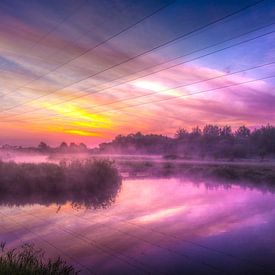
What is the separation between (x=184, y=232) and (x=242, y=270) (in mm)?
4438

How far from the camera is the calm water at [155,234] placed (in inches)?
416

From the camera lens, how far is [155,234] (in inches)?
552

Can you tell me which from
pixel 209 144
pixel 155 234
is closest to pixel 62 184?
pixel 155 234

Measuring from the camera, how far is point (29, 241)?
504 inches

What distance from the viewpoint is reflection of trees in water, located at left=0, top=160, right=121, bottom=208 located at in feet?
71.7

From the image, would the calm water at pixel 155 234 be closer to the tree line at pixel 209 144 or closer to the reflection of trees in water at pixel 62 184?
the reflection of trees in water at pixel 62 184

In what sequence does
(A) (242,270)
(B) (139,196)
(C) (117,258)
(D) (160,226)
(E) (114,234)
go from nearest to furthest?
(A) (242,270) < (C) (117,258) < (E) (114,234) < (D) (160,226) < (B) (139,196)

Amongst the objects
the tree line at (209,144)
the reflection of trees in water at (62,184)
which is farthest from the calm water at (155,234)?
the tree line at (209,144)

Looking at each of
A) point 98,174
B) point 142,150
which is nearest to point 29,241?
point 98,174

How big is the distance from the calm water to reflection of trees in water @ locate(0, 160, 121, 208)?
1.65 m

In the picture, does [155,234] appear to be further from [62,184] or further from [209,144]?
[209,144]

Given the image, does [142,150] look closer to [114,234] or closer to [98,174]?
[98,174]

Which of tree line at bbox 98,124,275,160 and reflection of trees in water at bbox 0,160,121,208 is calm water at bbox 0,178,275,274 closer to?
reflection of trees in water at bbox 0,160,121,208

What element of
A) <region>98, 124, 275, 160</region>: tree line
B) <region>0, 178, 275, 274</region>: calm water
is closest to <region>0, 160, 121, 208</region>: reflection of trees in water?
<region>0, 178, 275, 274</region>: calm water
